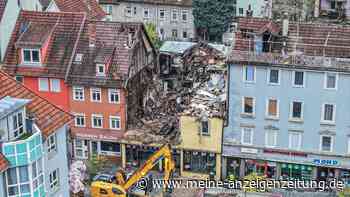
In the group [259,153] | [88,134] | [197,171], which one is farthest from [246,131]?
[88,134]

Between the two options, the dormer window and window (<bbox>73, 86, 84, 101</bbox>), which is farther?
window (<bbox>73, 86, 84, 101</bbox>)

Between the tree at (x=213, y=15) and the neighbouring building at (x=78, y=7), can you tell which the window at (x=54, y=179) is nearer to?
the neighbouring building at (x=78, y=7)

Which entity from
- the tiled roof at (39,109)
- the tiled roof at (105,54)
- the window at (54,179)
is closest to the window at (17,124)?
the tiled roof at (39,109)

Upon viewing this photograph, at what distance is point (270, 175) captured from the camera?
6431 cm

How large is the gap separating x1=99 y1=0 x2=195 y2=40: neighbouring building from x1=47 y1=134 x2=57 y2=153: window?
5699 cm

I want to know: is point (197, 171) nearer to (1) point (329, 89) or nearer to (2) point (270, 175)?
(2) point (270, 175)

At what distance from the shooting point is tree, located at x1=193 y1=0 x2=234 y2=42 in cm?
9788

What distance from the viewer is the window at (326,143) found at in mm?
61219

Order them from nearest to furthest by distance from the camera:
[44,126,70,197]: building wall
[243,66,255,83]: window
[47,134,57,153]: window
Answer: [44,126,70,197]: building wall, [47,134,57,153]: window, [243,66,255,83]: window

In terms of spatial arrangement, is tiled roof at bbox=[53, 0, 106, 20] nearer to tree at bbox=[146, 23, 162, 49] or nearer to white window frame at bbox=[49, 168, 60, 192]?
tree at bbox=[146, 23, 162, 49]

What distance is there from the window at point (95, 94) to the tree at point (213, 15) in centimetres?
3587

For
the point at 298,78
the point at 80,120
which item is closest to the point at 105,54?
the point at 80,120

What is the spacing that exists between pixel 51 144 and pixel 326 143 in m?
28.7

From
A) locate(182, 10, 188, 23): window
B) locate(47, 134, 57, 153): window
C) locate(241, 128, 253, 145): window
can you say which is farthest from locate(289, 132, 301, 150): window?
locate(182, 10, 188, 23): window
